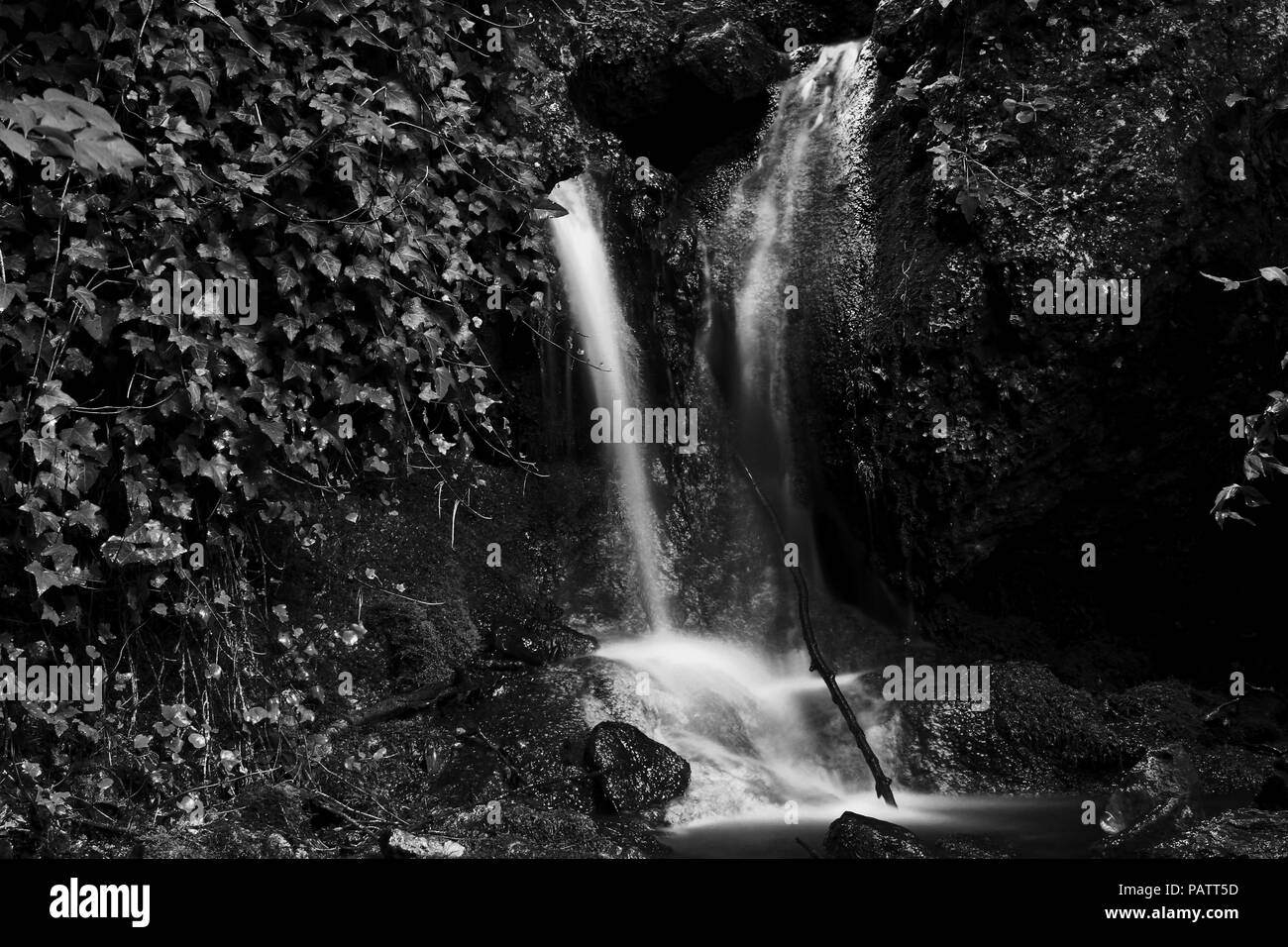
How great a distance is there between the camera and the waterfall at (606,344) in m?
7.55

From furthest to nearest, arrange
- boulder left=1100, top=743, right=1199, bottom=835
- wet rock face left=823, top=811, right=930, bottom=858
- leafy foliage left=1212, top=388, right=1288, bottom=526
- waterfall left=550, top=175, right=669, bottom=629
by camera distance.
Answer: waterfall left=550, top=175, right=669, bottom=629 → leafy foliage left=1212, top=388, right=1288, bottom=526 → boulder left=1100, top=743, right=1199, bottom=835 → wet rock face left=823, top=811, right=930, bottom=858

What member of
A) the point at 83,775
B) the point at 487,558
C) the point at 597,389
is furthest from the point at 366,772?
the point at 597,389

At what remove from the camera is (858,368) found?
7.59 m

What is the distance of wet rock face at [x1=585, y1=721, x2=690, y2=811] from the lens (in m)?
5.46

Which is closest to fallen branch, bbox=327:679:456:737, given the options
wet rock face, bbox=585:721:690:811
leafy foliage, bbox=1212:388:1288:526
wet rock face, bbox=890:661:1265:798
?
wet rock face, bbox=585:721:690:811

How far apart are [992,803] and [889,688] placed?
3.35 ft

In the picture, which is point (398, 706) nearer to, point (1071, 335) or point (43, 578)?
point (43, 578)

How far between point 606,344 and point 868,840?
12.9ft

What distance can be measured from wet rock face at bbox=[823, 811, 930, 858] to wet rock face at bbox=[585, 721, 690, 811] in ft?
2.91

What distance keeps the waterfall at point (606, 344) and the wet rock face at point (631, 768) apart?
185cm

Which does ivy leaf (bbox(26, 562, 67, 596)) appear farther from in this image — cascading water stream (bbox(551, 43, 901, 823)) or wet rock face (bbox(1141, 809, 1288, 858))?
wet rock face (bbox(1141, 809, 1288, 858))

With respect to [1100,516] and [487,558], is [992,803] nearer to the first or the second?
[1100,516]

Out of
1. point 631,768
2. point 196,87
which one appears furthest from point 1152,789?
point 196,87

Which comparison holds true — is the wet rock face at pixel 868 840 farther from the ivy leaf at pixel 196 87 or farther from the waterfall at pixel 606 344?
the ivy leaf at pixel 196 87
